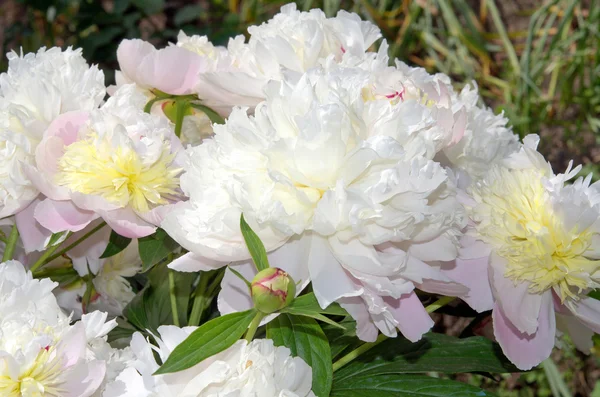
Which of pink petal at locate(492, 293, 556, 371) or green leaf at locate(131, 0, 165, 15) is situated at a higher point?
pink petal at locate(492, 293, 556, 371)

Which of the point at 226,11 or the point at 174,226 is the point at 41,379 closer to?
the point at 174,226

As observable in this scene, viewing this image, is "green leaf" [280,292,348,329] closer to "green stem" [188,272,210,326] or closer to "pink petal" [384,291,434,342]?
"pink petal" [384,291,434,342]

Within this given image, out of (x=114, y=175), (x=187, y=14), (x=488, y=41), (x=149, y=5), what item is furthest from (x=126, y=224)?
Result: (x=488, y=41)

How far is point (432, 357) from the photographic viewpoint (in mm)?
532

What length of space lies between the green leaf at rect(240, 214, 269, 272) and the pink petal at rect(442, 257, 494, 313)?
12cm

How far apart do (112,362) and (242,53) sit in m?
0.24

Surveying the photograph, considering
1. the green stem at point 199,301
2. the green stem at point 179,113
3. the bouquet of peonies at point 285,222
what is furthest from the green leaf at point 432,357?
the green stem at point 179,113

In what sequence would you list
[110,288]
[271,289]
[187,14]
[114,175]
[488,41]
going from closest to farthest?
[271,289], [114,175], [110,288], [187,14], [488,41]

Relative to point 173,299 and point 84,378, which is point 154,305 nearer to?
point 173,299

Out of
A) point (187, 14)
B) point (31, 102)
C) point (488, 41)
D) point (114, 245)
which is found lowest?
point (488, 41)

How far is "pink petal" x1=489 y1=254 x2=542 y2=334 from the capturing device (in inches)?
17.8

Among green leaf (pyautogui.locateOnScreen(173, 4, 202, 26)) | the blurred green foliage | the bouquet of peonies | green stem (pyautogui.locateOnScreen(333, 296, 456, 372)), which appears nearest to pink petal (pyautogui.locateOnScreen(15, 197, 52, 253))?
the bouquet of peonies

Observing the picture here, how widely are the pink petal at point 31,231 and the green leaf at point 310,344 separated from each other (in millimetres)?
170

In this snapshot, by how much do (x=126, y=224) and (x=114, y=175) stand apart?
Answer: 3 centimetres
